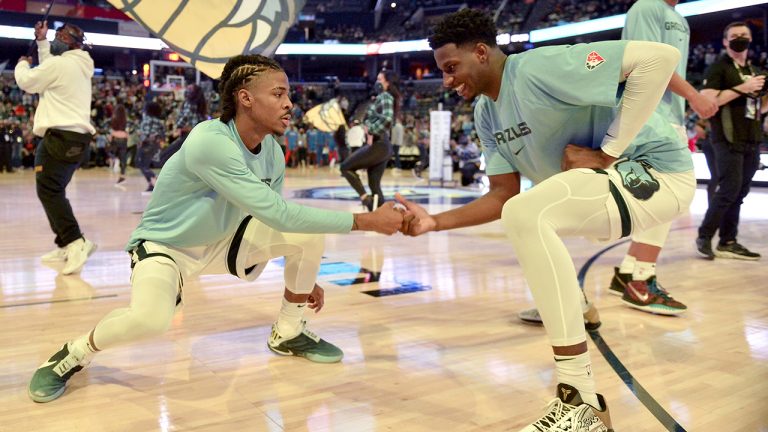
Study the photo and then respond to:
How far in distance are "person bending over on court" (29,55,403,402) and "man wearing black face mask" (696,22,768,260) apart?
3.51 m

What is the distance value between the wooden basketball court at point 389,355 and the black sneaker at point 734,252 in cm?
9

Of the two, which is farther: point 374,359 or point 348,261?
point 348,261

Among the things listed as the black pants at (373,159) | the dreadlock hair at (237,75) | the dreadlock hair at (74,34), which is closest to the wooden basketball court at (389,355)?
the dreadlock hair at (237,75)

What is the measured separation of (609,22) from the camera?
24172 mm

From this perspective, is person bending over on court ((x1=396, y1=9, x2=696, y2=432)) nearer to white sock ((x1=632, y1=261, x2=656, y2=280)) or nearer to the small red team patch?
the small red team patch

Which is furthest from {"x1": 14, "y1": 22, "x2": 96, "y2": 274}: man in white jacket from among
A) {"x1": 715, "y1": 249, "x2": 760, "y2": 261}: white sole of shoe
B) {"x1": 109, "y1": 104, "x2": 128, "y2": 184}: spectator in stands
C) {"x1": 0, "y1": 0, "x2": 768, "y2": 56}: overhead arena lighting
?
{"x1": 0, "y1": 0, "x2": 768, "y2": 56}: overhead arena lighting

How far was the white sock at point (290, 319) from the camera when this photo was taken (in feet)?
9.45

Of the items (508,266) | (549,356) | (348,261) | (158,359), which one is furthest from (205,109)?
(549,356)

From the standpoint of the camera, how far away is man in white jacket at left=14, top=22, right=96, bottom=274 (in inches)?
187

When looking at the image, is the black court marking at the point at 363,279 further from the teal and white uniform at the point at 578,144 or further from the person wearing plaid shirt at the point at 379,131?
the person wearing plaid shirt at the point at 379,131

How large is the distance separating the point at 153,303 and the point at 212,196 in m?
0.47

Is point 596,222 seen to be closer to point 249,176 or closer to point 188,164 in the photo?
point 249,176

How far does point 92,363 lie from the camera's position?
2746 mm

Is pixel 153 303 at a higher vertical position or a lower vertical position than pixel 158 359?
higher
